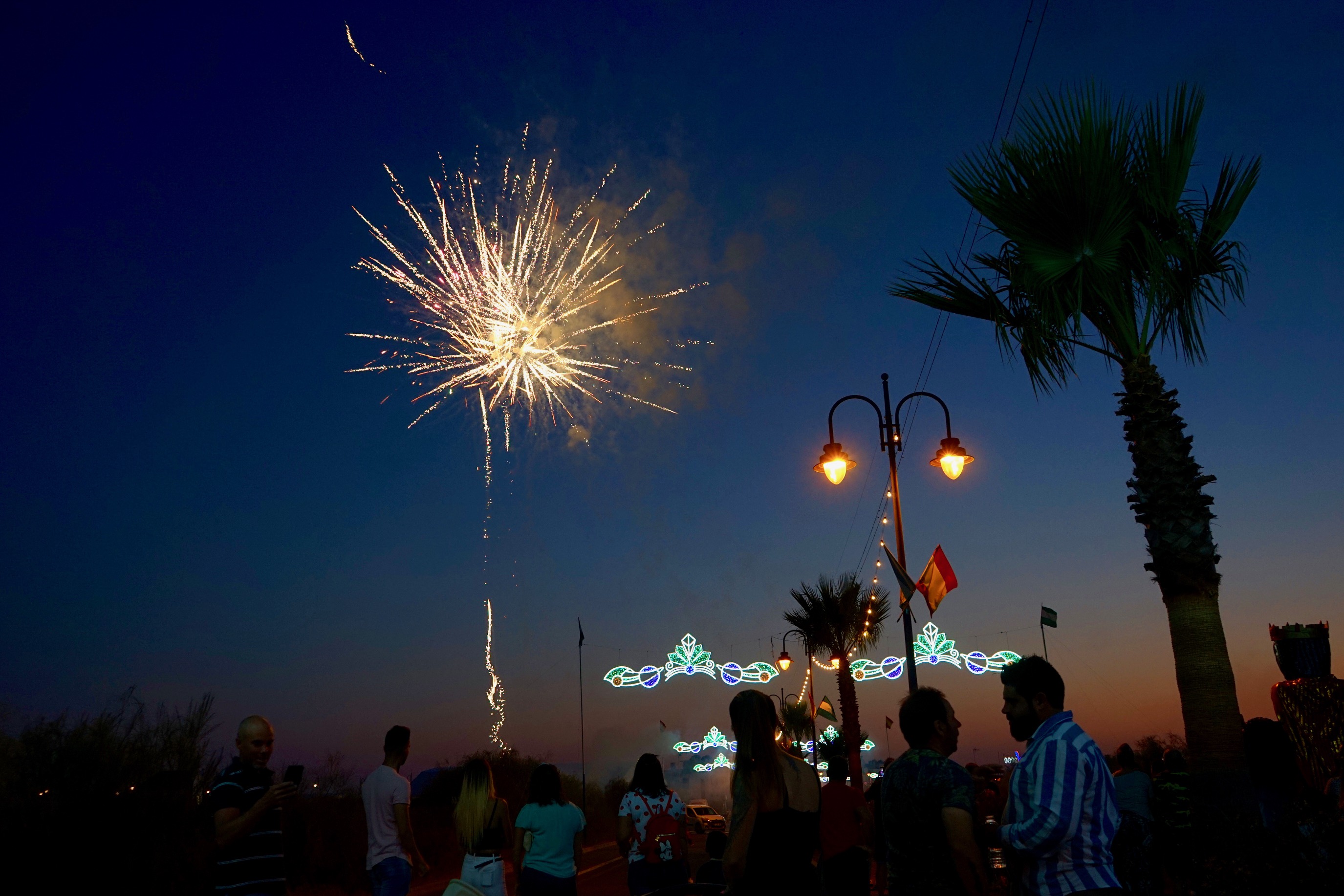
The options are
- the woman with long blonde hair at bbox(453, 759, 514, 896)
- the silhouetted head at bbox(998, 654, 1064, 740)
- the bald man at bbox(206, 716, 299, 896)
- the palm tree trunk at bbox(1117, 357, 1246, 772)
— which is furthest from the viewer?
the palm tree trunk at bbox(1117, 357, 1246, 772)

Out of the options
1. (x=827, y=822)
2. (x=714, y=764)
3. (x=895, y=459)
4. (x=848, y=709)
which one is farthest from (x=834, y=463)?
(x=714, y=764)

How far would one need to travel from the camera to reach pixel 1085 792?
3.76 metres

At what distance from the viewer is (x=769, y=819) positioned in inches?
166

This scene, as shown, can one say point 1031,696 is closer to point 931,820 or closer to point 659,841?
point 931,820

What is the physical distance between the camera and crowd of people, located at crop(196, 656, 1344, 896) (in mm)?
3801

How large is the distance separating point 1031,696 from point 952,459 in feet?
40.7

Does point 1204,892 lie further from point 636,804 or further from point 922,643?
point 922,643

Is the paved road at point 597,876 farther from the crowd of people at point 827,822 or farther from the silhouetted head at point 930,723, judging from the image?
the silhouetted head at point 930,723

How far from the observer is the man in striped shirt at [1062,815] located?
3719mm

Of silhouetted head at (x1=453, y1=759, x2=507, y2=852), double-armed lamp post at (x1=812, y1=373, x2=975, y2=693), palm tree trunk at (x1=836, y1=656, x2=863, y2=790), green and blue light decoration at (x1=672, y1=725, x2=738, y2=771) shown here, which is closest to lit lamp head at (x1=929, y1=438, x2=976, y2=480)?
double-armed lamp post at (x1=812, y1=373, x2=975, y2=693)

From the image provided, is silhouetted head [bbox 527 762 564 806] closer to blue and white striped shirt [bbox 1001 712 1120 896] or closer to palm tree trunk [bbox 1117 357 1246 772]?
blue and white striped shirt [bbox 1001 712 1120 896]

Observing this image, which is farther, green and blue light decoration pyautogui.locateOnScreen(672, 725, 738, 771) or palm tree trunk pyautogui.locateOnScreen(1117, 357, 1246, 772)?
green and blue light decoration pyautogui.locateOnScreen(672, 725, 738, 771)

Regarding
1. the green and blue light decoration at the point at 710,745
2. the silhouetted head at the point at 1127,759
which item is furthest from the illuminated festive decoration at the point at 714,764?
the silhouetted head at the point at 1127,759

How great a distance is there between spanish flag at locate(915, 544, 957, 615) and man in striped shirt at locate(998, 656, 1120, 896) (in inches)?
490
